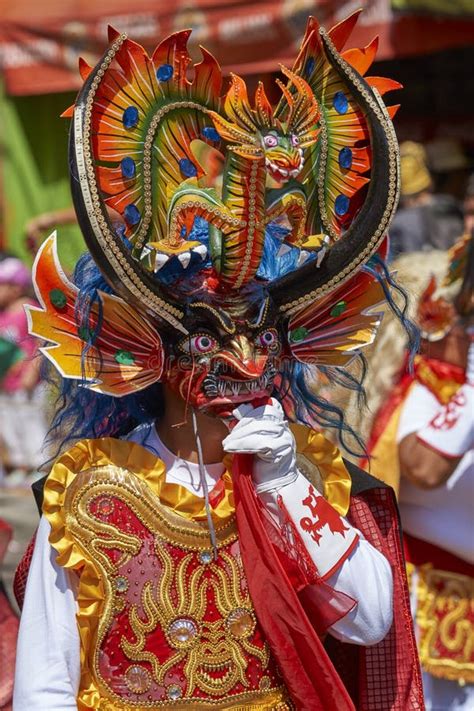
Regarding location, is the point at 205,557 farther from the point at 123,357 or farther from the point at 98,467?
the point at 123,357

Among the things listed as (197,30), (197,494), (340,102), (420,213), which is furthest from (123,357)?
(197,30)

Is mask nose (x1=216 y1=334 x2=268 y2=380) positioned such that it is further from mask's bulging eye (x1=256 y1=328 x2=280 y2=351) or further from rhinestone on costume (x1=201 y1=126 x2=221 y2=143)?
rhinestone on costume (x1=201 y1=126 x2=221 y2=143)

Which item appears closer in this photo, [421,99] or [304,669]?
[304,669]

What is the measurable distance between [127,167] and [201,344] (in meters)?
0.37

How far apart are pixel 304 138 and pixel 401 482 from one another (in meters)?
1.88

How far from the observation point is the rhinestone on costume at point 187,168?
7.86 feet

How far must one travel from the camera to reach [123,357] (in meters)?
2.42

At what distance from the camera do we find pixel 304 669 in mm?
2426

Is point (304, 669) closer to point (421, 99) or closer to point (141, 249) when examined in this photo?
point (141, 249)

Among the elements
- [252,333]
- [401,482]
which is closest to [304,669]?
[252,333]

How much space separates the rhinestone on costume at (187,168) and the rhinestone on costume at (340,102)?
0.31 metres

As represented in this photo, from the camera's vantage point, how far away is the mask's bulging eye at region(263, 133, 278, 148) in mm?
2283

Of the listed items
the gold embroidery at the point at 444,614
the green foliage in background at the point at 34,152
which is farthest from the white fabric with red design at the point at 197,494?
the green foliage in background at the point at 34,152

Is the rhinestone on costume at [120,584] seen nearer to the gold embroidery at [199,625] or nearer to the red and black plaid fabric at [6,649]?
the gold embroidery at [199,625]
